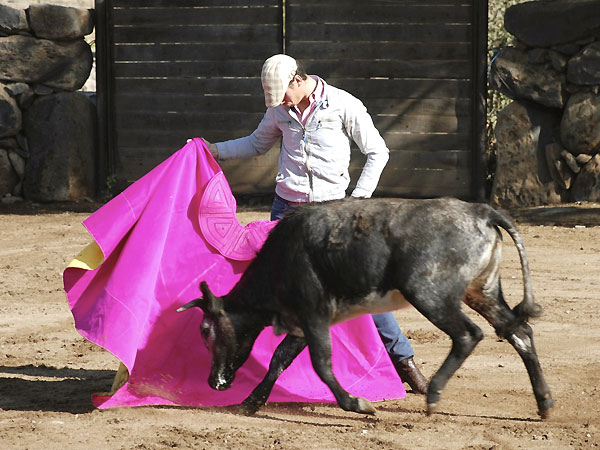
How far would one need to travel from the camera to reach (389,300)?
15.7 feet

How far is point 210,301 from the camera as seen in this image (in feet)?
16.4

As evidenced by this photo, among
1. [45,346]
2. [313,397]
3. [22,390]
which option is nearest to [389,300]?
[313,397]

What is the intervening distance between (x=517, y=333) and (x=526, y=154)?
6.56 meters

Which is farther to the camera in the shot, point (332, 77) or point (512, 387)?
point (332, 77)

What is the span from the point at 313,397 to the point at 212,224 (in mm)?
1014

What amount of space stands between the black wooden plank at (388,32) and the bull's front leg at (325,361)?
25.5ft

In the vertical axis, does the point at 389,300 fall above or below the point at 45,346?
above

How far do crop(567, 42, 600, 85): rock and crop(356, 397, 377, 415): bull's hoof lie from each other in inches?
273

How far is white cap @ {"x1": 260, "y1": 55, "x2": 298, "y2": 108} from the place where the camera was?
505 cm

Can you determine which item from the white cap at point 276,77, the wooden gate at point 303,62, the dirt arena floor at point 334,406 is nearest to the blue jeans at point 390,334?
the dirt arena floor at point 334,406

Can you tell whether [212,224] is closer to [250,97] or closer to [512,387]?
[512,387]

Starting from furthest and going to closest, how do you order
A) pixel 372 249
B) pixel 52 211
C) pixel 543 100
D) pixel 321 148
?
pixel 52 211 → pixel 543 100 → pixel 321 148 → pixel 372 249

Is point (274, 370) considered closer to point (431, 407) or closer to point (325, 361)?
point (325, 361)

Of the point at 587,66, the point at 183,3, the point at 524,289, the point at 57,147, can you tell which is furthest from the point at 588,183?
the point at 524,289
